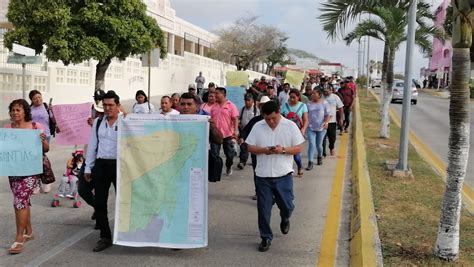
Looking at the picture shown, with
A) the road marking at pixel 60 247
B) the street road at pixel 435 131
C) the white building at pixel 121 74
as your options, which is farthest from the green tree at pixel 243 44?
the road marking at pixel 60 247

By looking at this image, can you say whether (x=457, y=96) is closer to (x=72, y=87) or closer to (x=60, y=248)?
(x=60, y=248)

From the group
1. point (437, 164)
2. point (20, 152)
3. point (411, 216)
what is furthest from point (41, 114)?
point (437, 164)

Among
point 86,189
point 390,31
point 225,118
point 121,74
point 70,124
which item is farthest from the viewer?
point 121,74

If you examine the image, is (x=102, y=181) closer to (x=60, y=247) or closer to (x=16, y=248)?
(x=60, y=247)

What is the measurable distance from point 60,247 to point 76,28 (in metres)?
10.4

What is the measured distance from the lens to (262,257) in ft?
18.1

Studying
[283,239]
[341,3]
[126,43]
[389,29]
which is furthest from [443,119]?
[283,239]

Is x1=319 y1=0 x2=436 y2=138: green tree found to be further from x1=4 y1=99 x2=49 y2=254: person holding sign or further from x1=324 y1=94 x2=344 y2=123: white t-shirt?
x1=4 y1=99 x2=49 y2=254: person holding sign

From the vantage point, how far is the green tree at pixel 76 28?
1473 centimetres

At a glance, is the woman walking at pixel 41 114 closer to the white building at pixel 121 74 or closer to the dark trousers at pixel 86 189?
the dark trousers at pixel 86 189

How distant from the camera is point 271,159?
224 inches

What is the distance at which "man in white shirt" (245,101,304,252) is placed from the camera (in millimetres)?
5645

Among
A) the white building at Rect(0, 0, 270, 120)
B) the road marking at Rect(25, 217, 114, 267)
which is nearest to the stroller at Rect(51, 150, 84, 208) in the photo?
the road marking at Rect(25, 217, 114, 267)

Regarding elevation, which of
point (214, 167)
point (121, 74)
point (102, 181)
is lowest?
point (102, 181)
